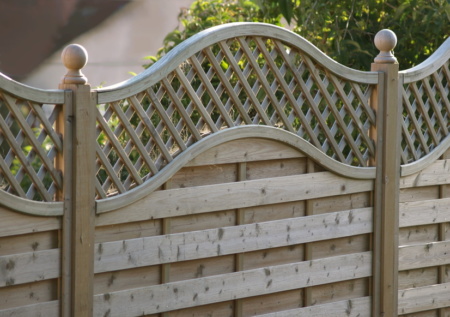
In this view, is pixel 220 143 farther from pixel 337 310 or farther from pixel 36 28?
pixel 36 28

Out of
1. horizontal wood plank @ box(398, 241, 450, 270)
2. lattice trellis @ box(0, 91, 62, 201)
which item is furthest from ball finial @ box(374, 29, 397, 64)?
lattice trellis @ box(0, 91, 62, 201)

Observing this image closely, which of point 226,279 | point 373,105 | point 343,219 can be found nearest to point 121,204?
point 226,279

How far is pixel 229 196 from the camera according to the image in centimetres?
371

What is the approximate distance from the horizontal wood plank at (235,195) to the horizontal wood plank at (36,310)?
355 millimetres

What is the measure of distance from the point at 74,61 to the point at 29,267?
77 cm

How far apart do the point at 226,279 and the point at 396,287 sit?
1.10 m

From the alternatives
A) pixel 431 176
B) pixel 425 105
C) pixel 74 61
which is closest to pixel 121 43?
pixel 425 105

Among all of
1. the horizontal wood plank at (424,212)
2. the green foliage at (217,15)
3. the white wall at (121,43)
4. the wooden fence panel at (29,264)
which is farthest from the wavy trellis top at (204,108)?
the white wall at (121,43)

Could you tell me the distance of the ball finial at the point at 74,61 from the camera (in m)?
3.16

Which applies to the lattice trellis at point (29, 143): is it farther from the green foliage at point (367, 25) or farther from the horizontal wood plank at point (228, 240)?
the green foliage at point (367, 25)

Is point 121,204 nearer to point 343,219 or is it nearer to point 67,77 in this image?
point 67,77

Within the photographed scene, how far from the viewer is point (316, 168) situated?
4074mm

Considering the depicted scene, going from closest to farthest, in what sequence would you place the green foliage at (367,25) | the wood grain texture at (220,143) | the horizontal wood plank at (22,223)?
1. the horizontal wood plank at (22,223)
2. the wood grain texture at (220,143)
3. the green foliage at (367,25)

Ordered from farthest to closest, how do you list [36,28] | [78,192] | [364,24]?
[36,28] < [364,24] < [78,192]
